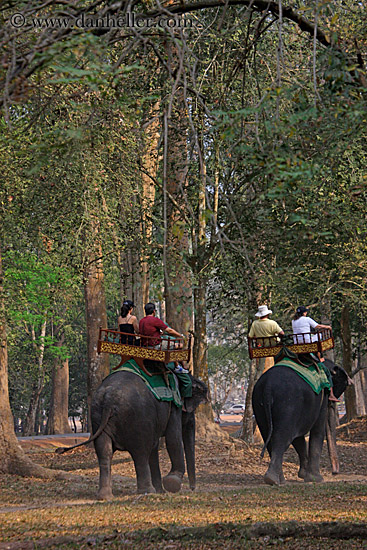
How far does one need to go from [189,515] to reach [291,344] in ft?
18.9

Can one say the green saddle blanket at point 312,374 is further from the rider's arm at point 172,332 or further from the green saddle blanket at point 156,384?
the rider's arm at point 172,332

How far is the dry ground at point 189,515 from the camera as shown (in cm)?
813

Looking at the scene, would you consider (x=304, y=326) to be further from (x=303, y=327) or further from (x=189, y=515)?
(x=189, y=515)

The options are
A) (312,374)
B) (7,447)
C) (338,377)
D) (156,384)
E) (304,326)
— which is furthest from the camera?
(7,447)

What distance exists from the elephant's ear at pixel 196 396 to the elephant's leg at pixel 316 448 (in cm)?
252

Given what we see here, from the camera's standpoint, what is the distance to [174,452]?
46.5 ft

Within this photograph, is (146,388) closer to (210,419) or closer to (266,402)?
(266,402)

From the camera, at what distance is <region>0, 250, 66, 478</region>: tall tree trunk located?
17.7 meters

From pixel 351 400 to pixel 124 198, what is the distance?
1721 centimetres

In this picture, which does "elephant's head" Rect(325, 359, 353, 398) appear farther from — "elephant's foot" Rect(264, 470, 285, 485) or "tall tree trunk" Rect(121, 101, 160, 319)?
"tall tree trunk" Rect(121, 101, 160, 319)

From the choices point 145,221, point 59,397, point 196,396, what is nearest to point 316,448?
point 196,396

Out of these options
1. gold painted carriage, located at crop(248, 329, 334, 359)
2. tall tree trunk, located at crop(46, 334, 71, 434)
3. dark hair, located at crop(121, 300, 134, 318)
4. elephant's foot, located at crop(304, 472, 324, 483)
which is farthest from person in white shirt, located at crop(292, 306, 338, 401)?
tall tree trunk, located at crop(46, 334, 71, 434)

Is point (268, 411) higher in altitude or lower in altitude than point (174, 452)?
higher

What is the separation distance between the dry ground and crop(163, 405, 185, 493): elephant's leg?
2.37ft
